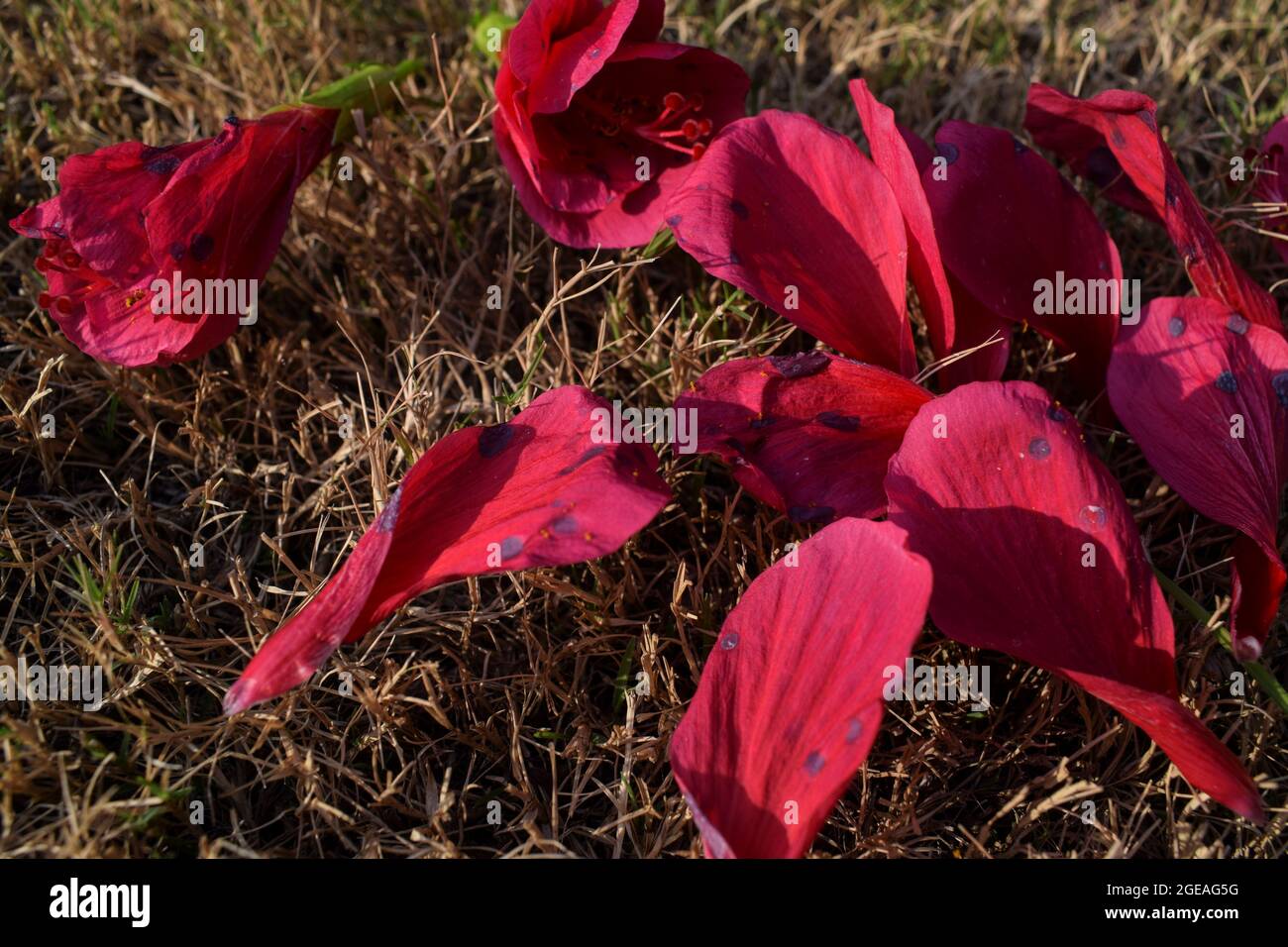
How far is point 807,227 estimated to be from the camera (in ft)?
3.29

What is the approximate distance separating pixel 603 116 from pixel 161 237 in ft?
1.32

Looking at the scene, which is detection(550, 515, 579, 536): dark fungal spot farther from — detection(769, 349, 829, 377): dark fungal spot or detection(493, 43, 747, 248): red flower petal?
detection(493, 43, 747, 248): red flower petal


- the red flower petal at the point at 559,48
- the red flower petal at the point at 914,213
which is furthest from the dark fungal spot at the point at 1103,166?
the red flower petal at the point at 559,48

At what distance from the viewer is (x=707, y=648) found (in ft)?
3.42

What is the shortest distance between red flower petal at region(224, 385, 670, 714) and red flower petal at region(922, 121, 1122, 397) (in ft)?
1.18

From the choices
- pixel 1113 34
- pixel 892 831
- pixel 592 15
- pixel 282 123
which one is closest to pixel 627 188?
pixel 592 15

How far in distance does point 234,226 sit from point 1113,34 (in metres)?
1.18

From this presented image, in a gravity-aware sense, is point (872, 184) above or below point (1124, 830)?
above

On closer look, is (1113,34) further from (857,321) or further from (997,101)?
(857,321)

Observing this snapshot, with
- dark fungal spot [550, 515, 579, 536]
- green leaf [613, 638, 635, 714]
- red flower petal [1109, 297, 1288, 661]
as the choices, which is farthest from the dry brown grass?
dark fungal spot [550, 515, 579, 536]

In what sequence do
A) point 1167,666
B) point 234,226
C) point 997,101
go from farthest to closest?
point 997,101 → point 234,226 → point 1167,666

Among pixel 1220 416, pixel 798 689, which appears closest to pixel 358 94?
pixel 798 689

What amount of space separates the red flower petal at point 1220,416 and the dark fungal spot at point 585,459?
0.46 m

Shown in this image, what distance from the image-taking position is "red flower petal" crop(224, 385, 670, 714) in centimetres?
78
